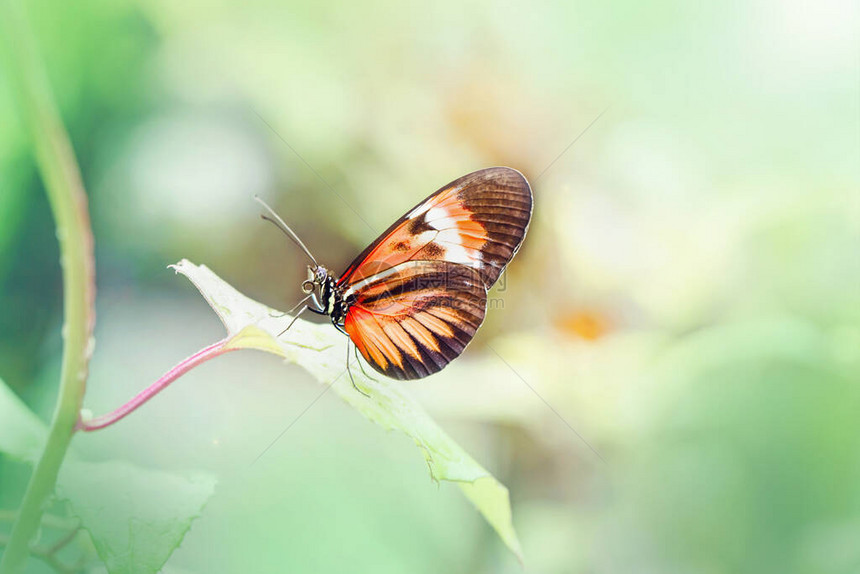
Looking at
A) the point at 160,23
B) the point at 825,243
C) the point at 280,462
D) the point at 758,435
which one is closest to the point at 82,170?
the point at 160,23

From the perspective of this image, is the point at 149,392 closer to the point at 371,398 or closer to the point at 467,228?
the point at 371,398

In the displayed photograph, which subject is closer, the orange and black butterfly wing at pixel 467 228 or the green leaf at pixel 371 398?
the green leaf at pixel 371 398

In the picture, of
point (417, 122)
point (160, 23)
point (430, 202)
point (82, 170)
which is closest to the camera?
point (430, 202)

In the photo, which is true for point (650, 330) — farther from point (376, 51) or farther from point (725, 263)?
point (376, 51)

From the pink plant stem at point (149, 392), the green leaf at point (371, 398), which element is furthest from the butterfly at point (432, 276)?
the pink plant stem at point (149, 392)

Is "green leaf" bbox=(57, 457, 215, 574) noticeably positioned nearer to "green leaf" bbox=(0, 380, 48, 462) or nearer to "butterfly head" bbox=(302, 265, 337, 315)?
"green leaf" bbox=(0, 380, 48, 462)

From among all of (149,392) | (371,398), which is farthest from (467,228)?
(149,392)

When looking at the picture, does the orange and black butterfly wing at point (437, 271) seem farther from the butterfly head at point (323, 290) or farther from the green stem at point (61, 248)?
the green stem at point (61, 248)

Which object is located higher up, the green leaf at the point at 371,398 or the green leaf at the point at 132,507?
the green leaf at the point at 371,398
